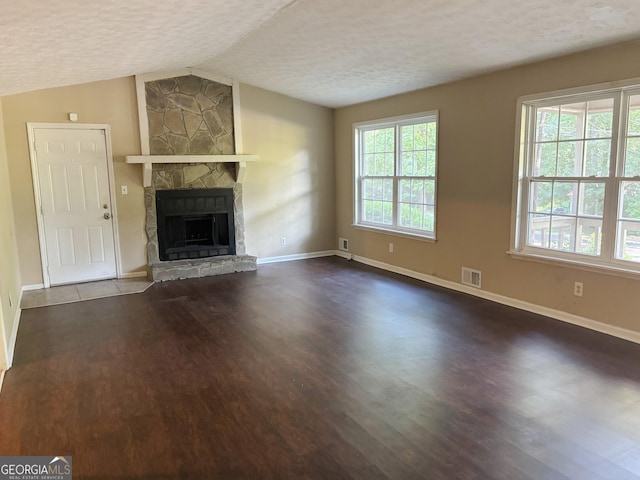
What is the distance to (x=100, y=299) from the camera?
5.14 meters

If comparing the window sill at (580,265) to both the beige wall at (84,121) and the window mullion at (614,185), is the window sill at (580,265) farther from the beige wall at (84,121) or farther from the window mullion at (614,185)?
the beige wall at (84,121)

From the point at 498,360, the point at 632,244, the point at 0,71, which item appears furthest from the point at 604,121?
the point at 0,71

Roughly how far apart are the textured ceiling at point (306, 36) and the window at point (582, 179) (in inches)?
21.4

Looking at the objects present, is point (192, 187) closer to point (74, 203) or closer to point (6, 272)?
point (74, 203)

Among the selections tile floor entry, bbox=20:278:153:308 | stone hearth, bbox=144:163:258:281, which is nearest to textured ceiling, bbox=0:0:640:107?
stone hearth, bbox=144:163:258:281

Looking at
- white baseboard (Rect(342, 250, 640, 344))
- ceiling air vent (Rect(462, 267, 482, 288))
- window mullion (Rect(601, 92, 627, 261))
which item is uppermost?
window mullion (Rect(601, 92, 627, 261))

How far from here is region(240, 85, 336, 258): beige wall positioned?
22.1ft

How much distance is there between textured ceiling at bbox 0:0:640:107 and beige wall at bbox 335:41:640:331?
0.65 ft

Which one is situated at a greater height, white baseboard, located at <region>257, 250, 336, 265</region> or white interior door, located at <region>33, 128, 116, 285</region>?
white interior door, located at <region>33, 128, 116, 285</region>

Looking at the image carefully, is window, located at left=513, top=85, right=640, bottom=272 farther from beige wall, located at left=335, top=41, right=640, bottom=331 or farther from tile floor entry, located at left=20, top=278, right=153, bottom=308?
tile floor entry, located at left=20, top=278, right=153, bottom=308

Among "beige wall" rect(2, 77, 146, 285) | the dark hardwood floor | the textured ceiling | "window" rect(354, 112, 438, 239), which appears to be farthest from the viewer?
"window" rect(354, 112, 438, 239)

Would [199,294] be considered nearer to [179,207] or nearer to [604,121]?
[179,207]

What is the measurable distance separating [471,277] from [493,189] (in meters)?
1.02

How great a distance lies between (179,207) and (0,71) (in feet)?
9.51
